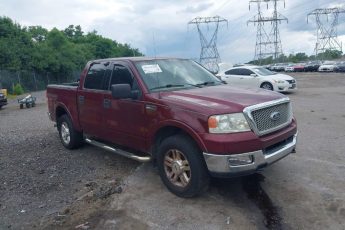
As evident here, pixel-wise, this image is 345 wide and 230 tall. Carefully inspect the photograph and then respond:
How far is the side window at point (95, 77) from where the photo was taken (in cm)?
637

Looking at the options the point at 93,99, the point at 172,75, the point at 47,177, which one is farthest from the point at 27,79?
the point at 172,75

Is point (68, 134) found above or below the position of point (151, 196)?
above

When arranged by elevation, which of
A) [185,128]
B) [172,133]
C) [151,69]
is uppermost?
[151,69]

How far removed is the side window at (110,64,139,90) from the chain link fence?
2818 centimetres

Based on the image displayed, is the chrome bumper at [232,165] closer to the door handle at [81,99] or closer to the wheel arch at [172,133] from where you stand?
the wheel arch at [172,133]

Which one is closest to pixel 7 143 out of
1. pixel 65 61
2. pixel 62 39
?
pixel 65 61

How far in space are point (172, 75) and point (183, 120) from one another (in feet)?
4.47

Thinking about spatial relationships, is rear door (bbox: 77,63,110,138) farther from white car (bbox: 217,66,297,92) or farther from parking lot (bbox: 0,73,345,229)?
white car (bbox: 217,66,297,92)

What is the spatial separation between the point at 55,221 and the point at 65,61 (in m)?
41.7

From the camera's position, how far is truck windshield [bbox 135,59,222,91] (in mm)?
5473

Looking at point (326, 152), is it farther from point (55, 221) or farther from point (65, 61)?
point (65, 61)

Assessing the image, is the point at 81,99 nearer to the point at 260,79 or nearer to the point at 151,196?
the point at 151,196

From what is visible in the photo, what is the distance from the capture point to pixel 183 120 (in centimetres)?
459

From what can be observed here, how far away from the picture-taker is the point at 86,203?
4.90 metres
